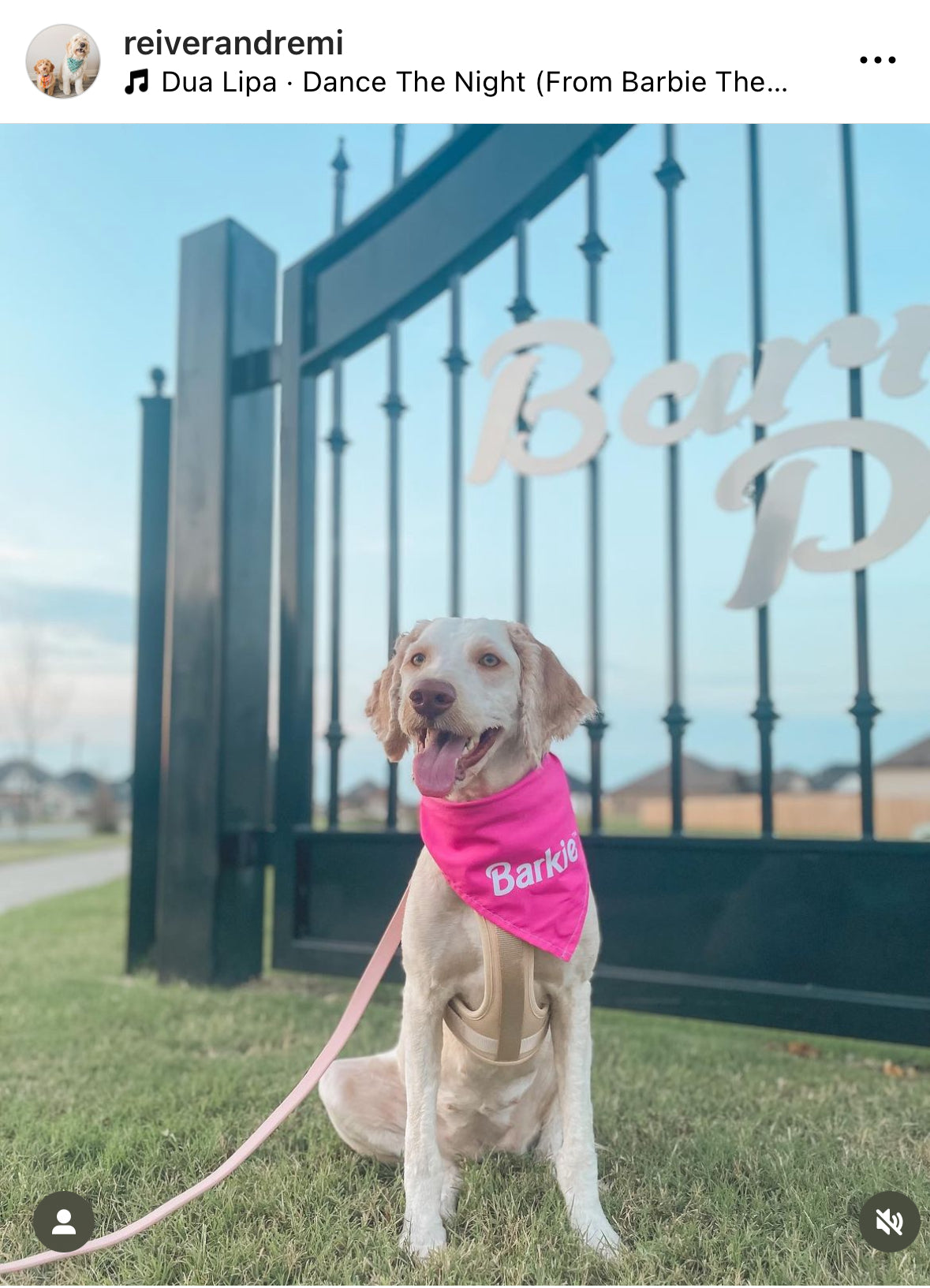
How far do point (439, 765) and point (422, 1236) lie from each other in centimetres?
95

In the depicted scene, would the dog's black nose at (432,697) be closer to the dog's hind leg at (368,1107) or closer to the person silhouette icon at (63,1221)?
the dog's hind leg at (368,1107)

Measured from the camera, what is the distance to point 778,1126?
260cm

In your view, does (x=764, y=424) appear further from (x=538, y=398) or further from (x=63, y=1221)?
(x=63, y=1221)

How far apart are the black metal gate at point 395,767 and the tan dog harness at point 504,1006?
63.9 inches

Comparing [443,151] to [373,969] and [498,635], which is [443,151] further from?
[373,969]

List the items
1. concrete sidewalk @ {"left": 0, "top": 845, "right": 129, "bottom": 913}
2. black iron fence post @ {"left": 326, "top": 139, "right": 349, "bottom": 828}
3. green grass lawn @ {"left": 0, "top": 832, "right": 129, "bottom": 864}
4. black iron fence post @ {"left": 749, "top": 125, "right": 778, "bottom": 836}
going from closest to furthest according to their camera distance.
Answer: black iron fence post @ {"left": 749, "top": 125, "right": 778, "bottom": 836} < black iron fence post @ {"left": 326, "top": 139, "right": 349, "bottom": 828} < concrete sidewalk @ {"left": 0, "top": 845, "right": 129, "bottom": 913} < green grass lawn @ {"left": 0, "top": 832, "right": 129, "bottom": 864}

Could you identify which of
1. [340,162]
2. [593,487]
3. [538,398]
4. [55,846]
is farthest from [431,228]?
[55,846]

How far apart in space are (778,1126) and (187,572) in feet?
11.2

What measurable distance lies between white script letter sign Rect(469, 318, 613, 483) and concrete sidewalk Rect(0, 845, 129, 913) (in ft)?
18.6

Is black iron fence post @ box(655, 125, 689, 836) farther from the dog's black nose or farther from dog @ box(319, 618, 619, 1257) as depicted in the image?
the dog's black nose

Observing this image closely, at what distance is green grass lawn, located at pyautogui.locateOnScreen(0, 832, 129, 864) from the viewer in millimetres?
13289
